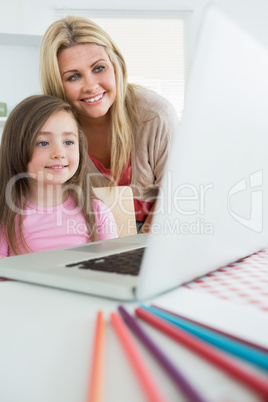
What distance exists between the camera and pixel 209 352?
0.24 m

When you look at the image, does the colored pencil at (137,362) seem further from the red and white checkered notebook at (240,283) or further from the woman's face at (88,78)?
the woman's face at (88,78)

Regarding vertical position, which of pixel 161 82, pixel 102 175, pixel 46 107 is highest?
pixel 161 82

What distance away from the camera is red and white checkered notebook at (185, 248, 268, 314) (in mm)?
389

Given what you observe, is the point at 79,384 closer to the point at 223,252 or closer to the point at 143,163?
the point at 223,252

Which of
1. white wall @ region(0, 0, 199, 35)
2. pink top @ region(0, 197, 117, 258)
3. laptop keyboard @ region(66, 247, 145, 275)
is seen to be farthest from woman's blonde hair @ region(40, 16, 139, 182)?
white wall @ region(0, 0, 199, 35)

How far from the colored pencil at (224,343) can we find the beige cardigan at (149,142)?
3.84 feet

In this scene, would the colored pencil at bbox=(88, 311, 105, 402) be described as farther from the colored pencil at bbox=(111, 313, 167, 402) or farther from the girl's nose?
the girl's nose

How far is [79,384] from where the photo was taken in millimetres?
265

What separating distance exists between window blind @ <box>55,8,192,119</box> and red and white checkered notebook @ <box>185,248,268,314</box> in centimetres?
258

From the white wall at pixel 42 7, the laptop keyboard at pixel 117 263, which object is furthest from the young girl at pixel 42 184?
the white wall at pixel 42 7

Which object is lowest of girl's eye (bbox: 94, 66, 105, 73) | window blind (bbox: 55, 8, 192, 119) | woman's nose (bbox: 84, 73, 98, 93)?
woman's nose (bbox: 84, 73, 98, 93)

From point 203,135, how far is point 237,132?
0.08m

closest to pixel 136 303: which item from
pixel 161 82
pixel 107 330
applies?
pixel 107 330

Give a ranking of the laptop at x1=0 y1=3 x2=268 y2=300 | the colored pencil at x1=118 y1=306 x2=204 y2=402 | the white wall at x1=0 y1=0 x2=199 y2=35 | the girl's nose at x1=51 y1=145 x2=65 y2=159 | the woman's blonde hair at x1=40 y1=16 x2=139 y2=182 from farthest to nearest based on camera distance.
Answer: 1. the white wall at x1=0 y1=0 x2=199 y2=35
2. the woman's blonde hair at x1=40 y1=16 x2=139 y2=182
3. the girl's nose at x1=51 y1=145 x2=65 y2=159
4. the laptop at x1=0 y1=3 x2=268 y2=300
5. the colored pencil at x1=118 y1=306 x2=204 y2=402
